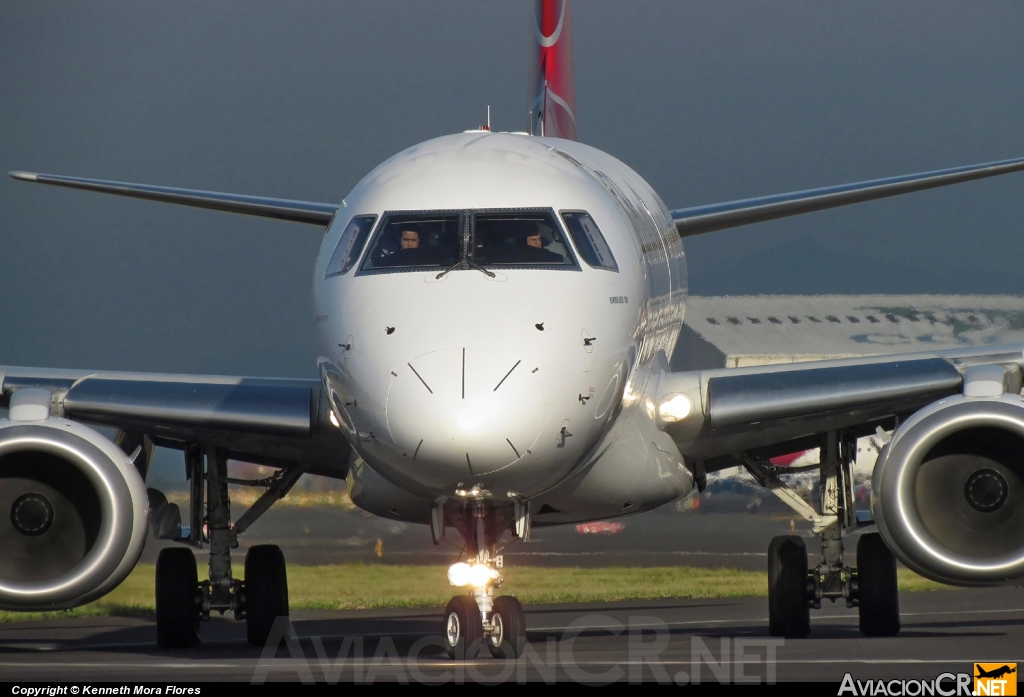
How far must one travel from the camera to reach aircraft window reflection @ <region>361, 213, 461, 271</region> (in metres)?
11.1

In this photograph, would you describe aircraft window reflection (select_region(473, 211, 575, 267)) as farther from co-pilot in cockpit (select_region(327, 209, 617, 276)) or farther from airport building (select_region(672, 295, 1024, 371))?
airport building (select_region(672, 295, 1024, 371))

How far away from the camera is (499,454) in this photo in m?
10.2

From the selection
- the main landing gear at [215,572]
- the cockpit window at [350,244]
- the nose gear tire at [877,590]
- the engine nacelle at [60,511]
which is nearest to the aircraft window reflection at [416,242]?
the cockpit window at [350,244]

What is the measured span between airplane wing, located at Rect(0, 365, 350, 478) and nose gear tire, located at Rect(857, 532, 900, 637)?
4960 millimetres

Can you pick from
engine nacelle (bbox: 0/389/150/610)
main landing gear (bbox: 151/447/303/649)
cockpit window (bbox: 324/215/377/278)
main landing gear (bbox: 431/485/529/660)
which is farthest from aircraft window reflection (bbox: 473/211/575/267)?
main landing gear (bbox: 151/447/303/649)

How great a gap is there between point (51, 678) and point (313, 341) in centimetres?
286

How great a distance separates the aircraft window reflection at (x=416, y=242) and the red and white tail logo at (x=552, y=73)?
9436 millimetres

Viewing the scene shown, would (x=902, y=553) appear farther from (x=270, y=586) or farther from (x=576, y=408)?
(x=270, y=586)

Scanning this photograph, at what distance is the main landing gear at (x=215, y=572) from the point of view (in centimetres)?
1539

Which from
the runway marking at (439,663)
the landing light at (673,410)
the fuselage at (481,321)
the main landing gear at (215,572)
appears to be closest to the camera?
the fuselage at (481,321)

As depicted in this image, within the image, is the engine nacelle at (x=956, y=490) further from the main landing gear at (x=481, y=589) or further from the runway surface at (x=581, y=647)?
the main landing gear at (x=481, y=589)

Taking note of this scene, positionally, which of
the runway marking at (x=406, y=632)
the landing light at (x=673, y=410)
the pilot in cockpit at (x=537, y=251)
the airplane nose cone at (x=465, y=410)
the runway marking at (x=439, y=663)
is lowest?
the runway marking at (x=439, y=663)

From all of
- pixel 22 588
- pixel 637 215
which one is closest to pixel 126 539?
pixel 22 588

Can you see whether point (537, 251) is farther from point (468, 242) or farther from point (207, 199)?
point (207, 199)
